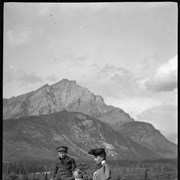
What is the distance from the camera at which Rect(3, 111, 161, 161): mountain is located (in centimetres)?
4694

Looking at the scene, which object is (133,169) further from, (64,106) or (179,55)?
(179,55)

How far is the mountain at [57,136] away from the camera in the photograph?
4694 centimetres

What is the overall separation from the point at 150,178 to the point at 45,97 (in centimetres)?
1512

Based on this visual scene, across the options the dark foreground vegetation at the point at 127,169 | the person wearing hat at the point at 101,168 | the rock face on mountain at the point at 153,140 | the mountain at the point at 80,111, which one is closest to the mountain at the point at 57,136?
the mountain at the point at 80,111

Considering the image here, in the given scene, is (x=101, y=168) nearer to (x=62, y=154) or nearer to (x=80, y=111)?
(x=62, y=154)

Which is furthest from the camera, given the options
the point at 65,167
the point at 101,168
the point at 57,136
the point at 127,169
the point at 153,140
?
the point at 153,140

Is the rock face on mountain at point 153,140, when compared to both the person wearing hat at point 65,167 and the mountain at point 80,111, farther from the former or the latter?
the person wearing hat at point 65,167

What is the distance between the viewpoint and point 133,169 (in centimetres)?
3862

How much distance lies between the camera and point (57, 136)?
4928 cm

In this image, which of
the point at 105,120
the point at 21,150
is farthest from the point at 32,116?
the point at 105,120

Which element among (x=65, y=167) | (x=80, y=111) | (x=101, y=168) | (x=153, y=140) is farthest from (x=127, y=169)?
(x=101, y=168)

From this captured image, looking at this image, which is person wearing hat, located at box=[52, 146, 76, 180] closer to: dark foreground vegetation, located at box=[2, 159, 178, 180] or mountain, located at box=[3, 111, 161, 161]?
dark foreground vegetation, located at box=[2, 159, 178, 180]

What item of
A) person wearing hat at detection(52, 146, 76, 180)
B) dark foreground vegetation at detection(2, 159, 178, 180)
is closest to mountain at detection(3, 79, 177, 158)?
dark foreground vegetation at detection(2, 159, 178, 180)

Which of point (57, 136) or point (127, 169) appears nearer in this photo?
point (127, 169)
